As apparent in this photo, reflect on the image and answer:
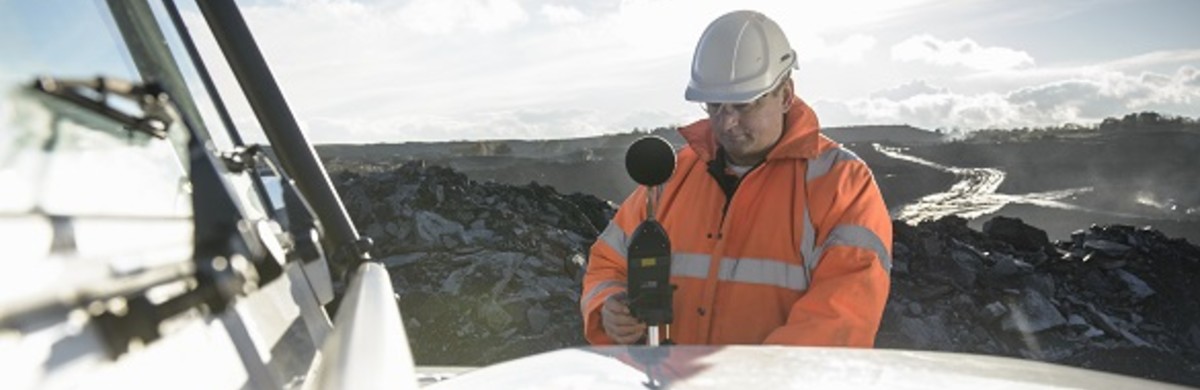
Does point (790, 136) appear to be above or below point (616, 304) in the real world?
above

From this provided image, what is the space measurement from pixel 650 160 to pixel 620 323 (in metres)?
1.01

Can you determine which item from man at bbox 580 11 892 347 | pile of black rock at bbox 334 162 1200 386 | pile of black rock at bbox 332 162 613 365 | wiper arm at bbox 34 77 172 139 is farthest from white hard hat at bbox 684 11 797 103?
pile of black rock at bbox 334 162 1200 386

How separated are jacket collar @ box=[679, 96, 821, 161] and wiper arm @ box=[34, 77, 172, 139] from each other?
2.59 m

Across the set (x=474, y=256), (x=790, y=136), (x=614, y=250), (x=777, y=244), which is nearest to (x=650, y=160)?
(x=777, y=244)

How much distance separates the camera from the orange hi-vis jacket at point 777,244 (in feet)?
11.1

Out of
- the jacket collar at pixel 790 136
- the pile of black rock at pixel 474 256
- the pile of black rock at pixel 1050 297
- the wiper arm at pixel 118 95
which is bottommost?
the pile of black rock at pixel 1050 297

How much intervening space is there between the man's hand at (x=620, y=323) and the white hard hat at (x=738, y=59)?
87cm

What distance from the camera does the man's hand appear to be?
3455mm

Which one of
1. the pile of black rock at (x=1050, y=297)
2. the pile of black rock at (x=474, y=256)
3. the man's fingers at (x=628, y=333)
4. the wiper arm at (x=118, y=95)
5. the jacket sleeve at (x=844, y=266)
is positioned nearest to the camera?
the wiper arm at (x=118, y=95)

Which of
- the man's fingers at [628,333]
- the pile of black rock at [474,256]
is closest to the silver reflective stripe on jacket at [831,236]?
the man's fingers at [628,333]

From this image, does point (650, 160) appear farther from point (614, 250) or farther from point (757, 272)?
point (614, 250)

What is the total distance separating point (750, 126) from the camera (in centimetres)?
391

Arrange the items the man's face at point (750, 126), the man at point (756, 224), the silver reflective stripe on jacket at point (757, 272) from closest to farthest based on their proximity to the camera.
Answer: the man at point (756, 224), the silver reflective stripe on jacket at point (757, 272), the man's face at point (750, 126)

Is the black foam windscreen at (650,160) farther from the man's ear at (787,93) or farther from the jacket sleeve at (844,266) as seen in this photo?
the man's ear at (787,93)
